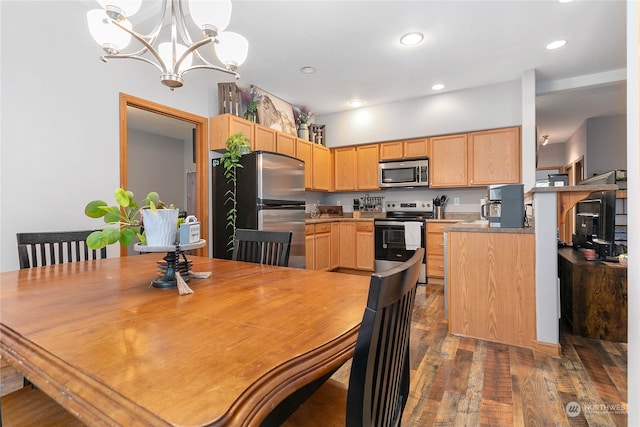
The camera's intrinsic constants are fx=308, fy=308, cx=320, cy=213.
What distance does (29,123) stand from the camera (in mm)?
2184

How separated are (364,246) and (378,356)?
13.7ft

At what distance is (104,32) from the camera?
5.28 feet

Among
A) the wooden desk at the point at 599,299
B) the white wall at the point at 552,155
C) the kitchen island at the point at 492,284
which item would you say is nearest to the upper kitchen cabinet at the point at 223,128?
the kitchen island at the point at 492,284

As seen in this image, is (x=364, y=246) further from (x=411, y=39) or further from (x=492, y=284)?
(x=411, y=39)

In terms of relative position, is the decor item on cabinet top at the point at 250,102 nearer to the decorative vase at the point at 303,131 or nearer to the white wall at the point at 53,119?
the decorative vase at the point at 303,131

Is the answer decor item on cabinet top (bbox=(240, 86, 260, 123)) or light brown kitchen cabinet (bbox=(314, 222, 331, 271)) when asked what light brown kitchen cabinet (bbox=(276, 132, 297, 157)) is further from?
light brown kitchen cabinet (bbox=(314, 222, 331, 271))

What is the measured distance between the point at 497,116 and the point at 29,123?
4.75 meters

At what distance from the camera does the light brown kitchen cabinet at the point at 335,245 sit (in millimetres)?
4820

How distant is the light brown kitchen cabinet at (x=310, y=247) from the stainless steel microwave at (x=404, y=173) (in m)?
1.39

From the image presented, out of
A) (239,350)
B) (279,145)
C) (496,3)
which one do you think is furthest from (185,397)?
(279,145)

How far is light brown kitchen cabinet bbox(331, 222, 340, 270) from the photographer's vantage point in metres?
4.82

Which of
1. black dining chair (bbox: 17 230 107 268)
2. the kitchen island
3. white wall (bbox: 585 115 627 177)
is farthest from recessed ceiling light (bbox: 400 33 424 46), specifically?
white wall (bbox: 585 115 627 177)

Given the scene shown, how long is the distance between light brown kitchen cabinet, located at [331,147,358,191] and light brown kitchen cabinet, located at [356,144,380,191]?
0.23ft

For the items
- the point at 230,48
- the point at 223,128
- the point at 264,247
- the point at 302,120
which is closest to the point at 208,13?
the point at 230,48
